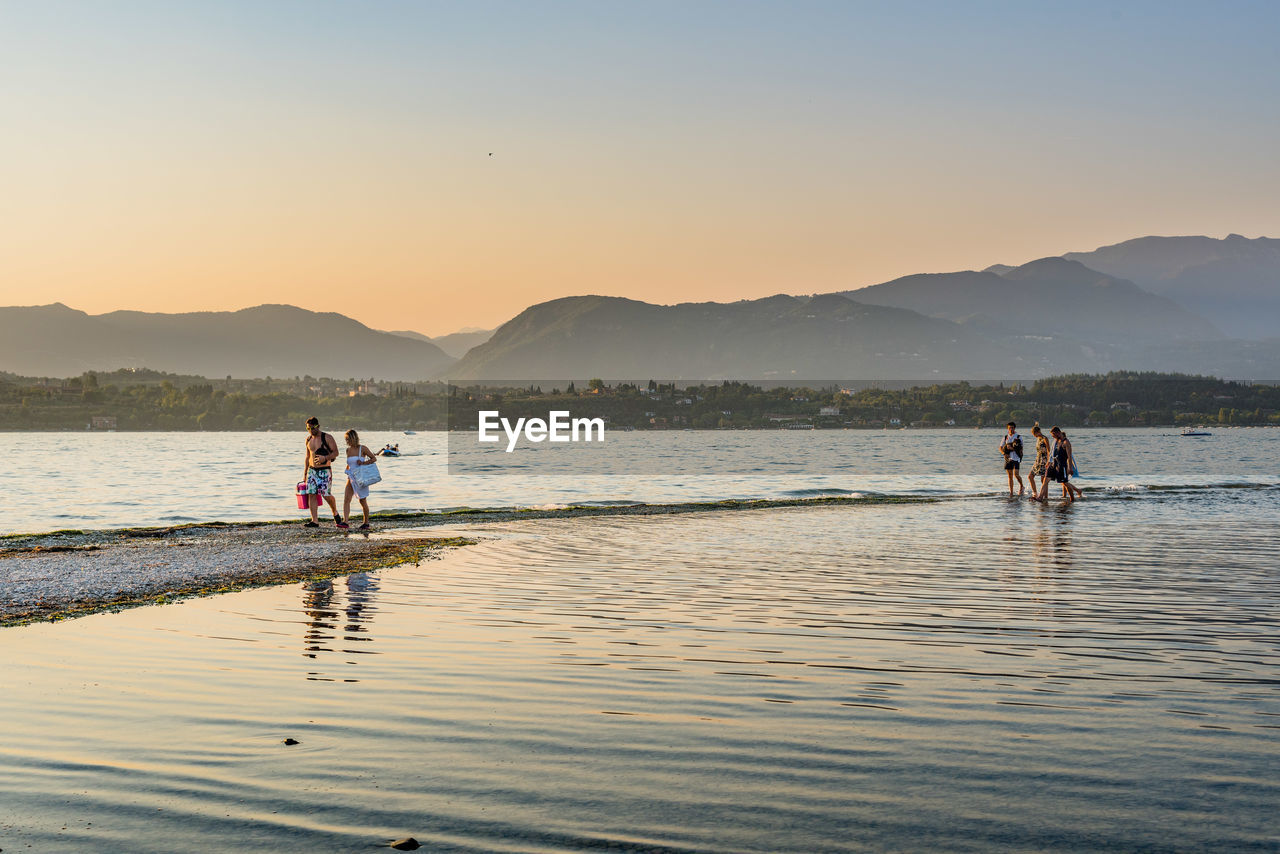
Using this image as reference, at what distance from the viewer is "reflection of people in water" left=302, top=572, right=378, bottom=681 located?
11.3 m

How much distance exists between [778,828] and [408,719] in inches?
139

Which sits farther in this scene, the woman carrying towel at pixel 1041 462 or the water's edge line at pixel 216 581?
the woman carrying towel at pixel 1041 462

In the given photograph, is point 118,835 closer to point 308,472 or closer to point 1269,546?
point 308,472

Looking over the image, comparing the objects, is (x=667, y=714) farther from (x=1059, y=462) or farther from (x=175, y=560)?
(x=1059, y=462)

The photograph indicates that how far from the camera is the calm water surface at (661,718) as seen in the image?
574 cm

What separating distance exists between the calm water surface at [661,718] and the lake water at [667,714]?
0.10 ft

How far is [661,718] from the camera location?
8.15m

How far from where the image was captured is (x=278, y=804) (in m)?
6.06

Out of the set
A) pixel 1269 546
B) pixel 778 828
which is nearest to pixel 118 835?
pixel 778 828

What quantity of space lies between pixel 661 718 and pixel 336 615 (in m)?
6.82

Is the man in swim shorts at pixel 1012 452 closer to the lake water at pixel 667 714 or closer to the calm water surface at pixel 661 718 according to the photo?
the lake water at pixel 667 714

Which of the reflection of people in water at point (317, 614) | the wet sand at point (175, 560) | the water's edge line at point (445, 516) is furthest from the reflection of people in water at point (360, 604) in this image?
the water's edge line at point (445, 516)

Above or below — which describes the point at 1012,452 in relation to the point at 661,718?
above

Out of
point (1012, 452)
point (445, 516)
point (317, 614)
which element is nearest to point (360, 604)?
point (317, 614)
